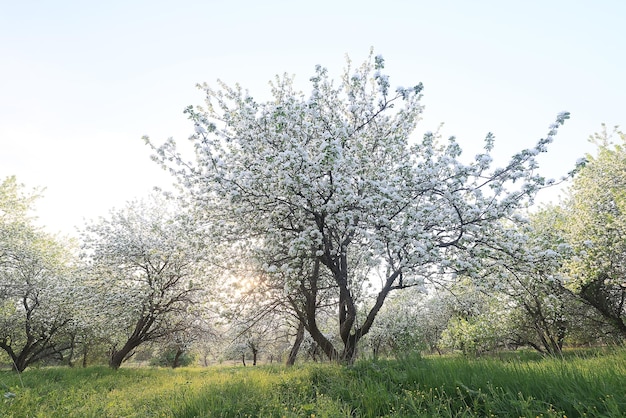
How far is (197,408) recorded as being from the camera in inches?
215

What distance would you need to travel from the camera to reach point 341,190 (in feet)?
26.9

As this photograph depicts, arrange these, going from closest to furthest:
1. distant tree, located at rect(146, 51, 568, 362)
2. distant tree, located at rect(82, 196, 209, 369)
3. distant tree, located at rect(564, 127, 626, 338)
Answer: distant tree, located at rect(146, 51, 568, 362), distant tree, located at rect(564, 127, 626, 338), distant tree, located at rect(82, 196, 209, 369)

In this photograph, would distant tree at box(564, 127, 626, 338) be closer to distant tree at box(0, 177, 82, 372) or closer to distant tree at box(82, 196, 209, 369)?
distant tree at box(82, 196, 209, 369)

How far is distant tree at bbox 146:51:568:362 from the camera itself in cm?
827

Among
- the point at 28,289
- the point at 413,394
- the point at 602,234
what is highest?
the point at 28,289

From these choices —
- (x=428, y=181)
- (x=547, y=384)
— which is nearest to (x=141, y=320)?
(x=428, y=181)

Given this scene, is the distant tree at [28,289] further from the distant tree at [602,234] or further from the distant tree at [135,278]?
the distant tree at [602,234]

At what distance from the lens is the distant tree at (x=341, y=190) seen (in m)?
8.27

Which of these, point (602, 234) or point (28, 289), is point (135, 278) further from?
point (602, 234)

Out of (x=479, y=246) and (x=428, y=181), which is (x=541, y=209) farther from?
(x=428, y=181)

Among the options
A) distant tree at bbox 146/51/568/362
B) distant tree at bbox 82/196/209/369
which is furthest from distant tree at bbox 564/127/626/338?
distant tree at bbox 82/196/209/369

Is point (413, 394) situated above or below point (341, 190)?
below

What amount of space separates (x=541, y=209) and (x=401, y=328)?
1989 cm

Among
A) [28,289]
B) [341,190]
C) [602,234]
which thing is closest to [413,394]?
[341,190]
